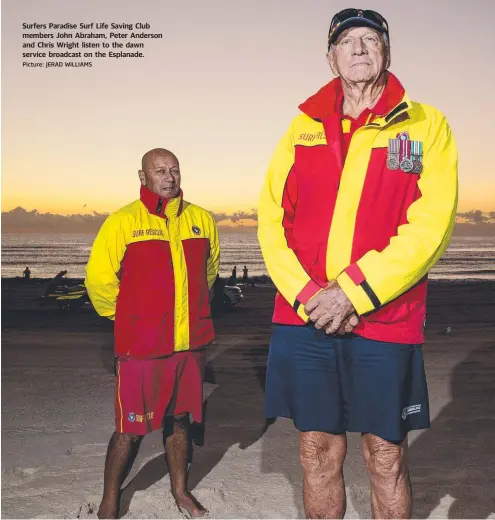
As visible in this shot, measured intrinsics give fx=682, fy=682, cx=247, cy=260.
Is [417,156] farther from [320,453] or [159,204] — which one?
[159,204]

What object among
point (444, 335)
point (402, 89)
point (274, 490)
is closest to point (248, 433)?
point (274, 490)

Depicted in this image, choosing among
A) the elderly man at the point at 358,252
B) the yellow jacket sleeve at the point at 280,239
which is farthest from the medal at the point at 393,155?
the yellow jacket sleeve at the point at 280,239

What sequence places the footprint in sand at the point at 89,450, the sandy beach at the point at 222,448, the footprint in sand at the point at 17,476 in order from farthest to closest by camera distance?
the footprint in sand at the point at 89,450 < the footprint in sand at the point at 17,476 < the sandy beach at the point at 222,448

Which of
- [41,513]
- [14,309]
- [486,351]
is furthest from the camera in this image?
[14,309]

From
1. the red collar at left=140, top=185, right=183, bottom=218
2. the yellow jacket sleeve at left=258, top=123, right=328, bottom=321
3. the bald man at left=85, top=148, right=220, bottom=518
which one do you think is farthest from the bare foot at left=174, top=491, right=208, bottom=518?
the yellow jacket sleeve at left=258, top=123, right=328, bottom=321

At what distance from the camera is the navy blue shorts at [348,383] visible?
8.01 feet

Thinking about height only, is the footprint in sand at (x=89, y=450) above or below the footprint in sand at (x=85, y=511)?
below

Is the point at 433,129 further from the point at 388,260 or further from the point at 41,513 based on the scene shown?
the point at 41,513

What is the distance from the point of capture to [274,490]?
3.98 metres

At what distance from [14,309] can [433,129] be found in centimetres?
1668

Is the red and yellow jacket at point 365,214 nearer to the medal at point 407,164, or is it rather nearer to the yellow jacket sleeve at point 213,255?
the medal at point 407,164

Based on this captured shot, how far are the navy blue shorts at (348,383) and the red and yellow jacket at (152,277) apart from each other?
1.02m

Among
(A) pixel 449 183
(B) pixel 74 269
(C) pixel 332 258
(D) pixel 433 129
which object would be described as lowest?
(B) pixel 74 269

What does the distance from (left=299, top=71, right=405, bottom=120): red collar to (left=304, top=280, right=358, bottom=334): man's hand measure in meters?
0.65
